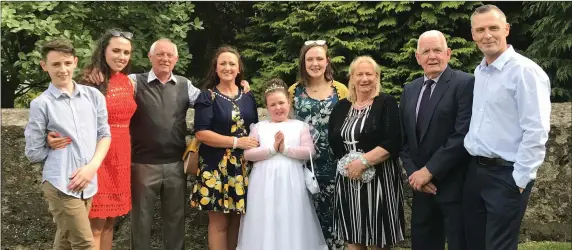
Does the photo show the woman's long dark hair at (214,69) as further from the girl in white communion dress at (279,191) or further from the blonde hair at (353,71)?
the blonde hair at (353,71)

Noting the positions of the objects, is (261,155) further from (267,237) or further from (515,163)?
(515,163)

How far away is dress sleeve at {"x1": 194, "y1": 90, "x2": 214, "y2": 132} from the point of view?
446 centimetres

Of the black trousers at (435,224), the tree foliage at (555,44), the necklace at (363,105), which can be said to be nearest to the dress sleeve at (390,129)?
the necklace at (363,105)

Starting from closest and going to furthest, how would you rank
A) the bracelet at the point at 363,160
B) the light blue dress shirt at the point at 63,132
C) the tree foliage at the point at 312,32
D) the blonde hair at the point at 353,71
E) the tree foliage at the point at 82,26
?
the light blue dress shirt at the point at 63,132
the bracelet at the point at 363,160
the blonde hair at the point at 353,71
the tree foliage at the point at 82,26
the tree foliage at the point at 312,32

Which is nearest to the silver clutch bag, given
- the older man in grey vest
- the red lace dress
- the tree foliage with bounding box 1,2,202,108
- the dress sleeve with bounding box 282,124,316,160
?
the dress sleeve with bounding box 282,124,316,160

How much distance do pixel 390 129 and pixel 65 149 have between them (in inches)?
87.4

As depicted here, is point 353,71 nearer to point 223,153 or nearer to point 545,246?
point 223,153

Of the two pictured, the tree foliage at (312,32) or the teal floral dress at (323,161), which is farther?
the tree foliage at (312,32)

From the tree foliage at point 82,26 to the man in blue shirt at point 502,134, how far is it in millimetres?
5784

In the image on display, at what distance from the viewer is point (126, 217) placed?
5.17 meters

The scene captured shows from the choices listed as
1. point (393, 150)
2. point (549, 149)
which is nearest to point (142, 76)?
point (393, 150)

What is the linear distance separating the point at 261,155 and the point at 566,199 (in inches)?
111

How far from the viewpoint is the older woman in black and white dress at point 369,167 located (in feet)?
13.6

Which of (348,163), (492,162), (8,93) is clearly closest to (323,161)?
(348,163)
